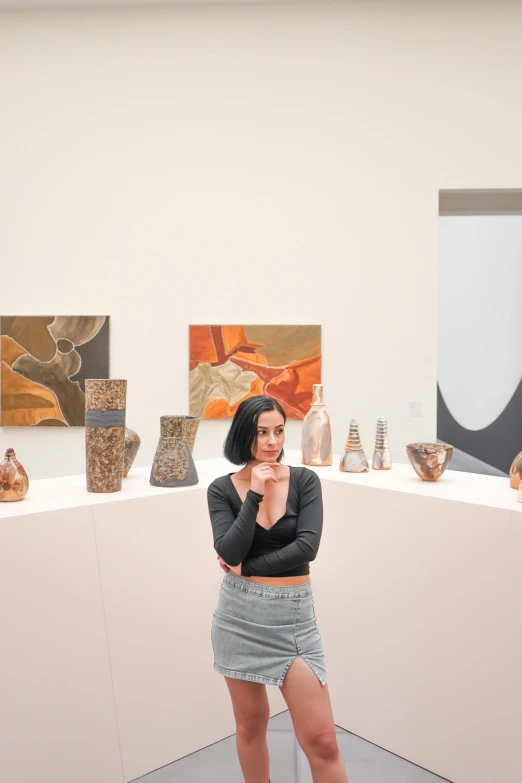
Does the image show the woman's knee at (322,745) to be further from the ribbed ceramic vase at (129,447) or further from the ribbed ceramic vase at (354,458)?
the ribbed ceramic vase at (129,447)

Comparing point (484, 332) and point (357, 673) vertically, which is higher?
point (484, 332)

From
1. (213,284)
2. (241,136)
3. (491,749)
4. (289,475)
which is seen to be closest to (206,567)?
(289,475)

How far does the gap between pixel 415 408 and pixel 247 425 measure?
368 cm

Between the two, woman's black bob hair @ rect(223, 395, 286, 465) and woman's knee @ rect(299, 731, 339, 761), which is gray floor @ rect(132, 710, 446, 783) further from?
woman's black bob hair @ rect(223, 395, 286, 465)

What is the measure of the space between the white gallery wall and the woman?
3.50 m

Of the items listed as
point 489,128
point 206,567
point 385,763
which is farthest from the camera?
point 489,128

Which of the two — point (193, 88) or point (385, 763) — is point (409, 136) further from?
point (385, 763)

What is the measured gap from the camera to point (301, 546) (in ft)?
6.73

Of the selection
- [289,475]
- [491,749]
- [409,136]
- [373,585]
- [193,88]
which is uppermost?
[193,88]

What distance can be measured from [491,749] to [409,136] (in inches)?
182

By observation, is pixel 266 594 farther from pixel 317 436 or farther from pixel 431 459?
pixel 317 436

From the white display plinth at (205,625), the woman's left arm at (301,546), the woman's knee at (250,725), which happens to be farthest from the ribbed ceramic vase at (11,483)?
the woman's knee at (250,725)

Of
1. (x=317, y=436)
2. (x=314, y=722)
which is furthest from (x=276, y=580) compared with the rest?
(x=317, y=436)

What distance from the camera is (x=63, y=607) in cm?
244
